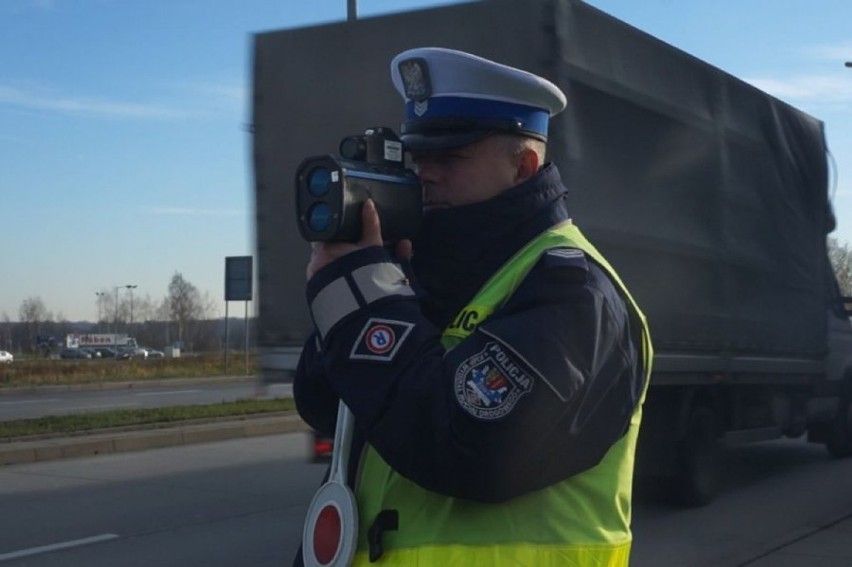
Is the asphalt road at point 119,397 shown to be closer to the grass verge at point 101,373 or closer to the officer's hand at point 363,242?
the grass verge at point 101,373

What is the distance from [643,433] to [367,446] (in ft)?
26.0

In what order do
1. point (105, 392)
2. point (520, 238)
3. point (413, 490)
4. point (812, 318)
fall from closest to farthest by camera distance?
point (413, 490) → point (520, 238) → point (812, 318) → point (105, 392)

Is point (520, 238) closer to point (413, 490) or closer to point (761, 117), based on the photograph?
point (413, 490)

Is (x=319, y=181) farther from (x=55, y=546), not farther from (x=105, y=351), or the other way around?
(x=105, y=351)

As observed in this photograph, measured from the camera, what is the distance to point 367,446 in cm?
190

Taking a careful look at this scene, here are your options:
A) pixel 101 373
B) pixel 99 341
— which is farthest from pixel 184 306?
pixel 101 373

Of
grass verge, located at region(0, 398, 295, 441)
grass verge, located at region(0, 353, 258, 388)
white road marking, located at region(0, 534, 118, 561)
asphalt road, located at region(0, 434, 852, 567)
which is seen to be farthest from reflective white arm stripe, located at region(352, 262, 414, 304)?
grass verge, located at region(0, 353, 258, 388)

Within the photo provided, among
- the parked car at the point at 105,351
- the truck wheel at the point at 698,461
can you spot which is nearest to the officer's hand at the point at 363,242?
the truck wheel at the point at 698,461

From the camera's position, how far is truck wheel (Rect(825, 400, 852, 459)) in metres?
13.4

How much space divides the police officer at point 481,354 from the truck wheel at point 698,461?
326 inches

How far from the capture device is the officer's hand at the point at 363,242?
6.10 ft

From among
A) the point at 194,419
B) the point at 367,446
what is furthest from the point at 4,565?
the point at 194,419

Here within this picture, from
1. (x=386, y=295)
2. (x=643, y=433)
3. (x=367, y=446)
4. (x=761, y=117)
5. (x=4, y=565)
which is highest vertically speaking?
(x=761, y=117)

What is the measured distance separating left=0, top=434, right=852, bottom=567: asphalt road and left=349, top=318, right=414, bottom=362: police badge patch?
6.50 m
